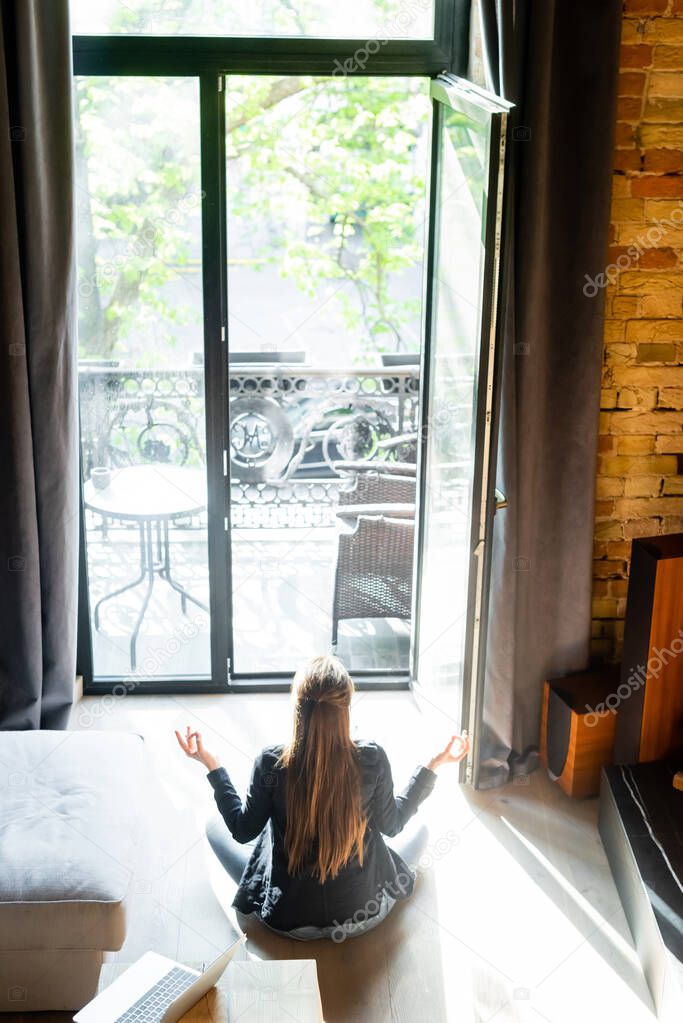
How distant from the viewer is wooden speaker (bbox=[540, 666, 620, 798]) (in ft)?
10.9

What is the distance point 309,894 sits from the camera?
8.80ft

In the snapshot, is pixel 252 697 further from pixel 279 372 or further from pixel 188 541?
pixel 279 372

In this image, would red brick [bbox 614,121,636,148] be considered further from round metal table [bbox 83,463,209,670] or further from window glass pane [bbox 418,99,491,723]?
round metal table [bbox 83,463,209,670]

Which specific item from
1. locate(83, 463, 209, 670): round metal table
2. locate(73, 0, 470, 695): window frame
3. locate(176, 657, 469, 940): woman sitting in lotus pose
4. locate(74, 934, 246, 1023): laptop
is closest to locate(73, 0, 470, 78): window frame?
locate(73, 0, 470, 695): window frame

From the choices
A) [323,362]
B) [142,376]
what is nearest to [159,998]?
[142,376]

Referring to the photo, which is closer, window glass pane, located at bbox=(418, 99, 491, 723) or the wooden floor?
the wooden floor

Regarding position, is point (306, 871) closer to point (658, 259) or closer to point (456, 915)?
point (456, 915)

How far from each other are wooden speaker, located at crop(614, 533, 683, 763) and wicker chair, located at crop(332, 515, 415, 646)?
3.99ft

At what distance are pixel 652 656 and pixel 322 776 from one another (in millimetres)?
1115

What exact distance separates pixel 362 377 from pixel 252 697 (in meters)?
1.90

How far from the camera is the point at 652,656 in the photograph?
307cm

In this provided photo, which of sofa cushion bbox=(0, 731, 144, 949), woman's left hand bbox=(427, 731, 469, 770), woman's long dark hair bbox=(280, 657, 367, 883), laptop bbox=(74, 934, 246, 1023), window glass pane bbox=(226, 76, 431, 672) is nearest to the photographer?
laptop bbox=(74, 934, 246, 1023)

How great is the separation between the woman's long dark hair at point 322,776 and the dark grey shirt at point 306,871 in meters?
0.04

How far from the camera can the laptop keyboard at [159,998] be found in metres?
1.95
